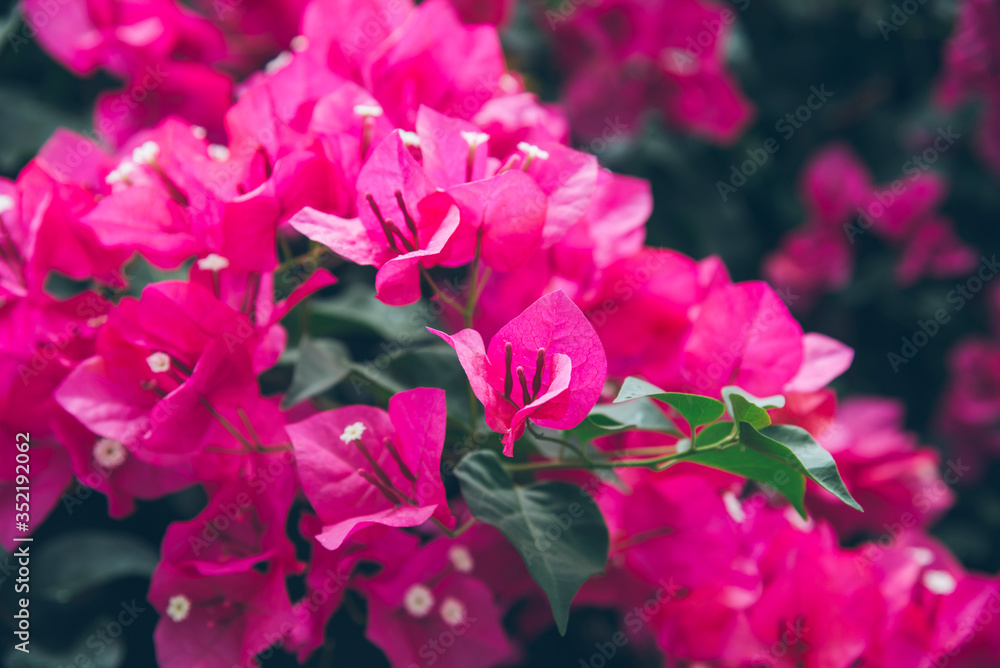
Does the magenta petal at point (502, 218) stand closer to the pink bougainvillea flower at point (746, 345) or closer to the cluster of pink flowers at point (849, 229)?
the pink bougainvillea flower at point (746, 345)

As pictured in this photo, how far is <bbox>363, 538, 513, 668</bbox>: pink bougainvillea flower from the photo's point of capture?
0.60 meters

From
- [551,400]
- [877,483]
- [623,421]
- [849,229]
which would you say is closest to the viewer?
[551,400]

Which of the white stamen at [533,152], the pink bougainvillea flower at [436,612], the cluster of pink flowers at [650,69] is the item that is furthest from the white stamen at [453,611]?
the cluster of pink flowers at [650,69]

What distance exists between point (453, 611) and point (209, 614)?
0.19 metres

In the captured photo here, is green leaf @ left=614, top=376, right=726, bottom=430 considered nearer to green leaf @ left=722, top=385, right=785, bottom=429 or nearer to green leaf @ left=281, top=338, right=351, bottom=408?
green leaf @ left=722, top=385, right=785, bottom=429

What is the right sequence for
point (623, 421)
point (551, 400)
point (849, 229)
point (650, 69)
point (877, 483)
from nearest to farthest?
point (551, 400), point (623, 421), point (877, 483), point (650, 69), point (849, 229)

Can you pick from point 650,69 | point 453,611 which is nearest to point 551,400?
point 453,611

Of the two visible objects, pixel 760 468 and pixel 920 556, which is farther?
pixel 920 556

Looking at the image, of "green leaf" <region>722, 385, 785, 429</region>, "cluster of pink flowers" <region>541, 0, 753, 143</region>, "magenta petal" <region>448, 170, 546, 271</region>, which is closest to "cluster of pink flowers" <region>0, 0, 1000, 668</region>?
"magenta petal" <region>448, 170, 546, 271</region>

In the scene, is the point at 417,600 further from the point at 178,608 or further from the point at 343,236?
→ the point at 343,236

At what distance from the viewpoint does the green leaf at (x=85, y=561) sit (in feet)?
2.25

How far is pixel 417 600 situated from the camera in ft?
1.96

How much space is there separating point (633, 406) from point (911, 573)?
358 millimetres

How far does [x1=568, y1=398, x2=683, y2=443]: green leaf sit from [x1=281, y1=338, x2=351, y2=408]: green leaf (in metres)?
0.20
